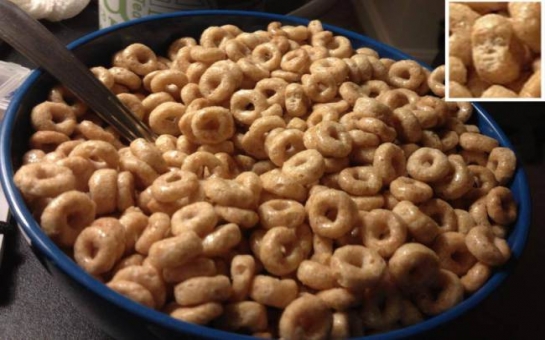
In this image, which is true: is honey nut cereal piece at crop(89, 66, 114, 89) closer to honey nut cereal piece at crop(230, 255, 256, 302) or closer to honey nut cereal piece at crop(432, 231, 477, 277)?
honey nut cereal piece at crop(230, 255, 256, 302)

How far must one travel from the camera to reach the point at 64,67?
614 millimetres

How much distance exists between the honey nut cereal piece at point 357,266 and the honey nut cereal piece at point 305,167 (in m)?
0.08

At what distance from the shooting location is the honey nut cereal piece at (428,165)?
0.59 m

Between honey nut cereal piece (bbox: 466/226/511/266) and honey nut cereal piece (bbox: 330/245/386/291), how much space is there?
4.0 inches

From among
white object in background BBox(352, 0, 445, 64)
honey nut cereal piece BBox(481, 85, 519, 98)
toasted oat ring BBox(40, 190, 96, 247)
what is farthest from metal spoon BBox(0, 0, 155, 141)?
white object in background BBox(352, 0, 445, 64)

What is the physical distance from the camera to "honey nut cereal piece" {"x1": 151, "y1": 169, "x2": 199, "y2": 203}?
51cm

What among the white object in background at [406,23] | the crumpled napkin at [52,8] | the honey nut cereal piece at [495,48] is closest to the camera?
the honey nut cereal piece at [495,48]

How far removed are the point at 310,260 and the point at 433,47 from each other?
890 millimetres

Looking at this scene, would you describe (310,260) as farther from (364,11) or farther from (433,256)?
(364,11)

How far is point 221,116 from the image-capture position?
604 millimetres

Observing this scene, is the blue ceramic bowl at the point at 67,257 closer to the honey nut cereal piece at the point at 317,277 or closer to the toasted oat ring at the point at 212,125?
the honey nut cereal piece at the point at 317,277

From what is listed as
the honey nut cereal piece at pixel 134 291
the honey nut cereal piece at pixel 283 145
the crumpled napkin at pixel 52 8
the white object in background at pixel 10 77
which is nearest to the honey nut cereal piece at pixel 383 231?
the honey nut cereal piece at pixel 283 145

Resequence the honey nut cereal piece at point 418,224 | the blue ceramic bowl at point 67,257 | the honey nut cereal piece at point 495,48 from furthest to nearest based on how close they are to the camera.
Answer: the honey nut cereal piece at point 495,48 → the honey nut cereal piece at point 418,224 → the blue ceramic bowl at point 67,257

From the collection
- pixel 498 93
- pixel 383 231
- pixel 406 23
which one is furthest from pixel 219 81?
pixel 406 23
